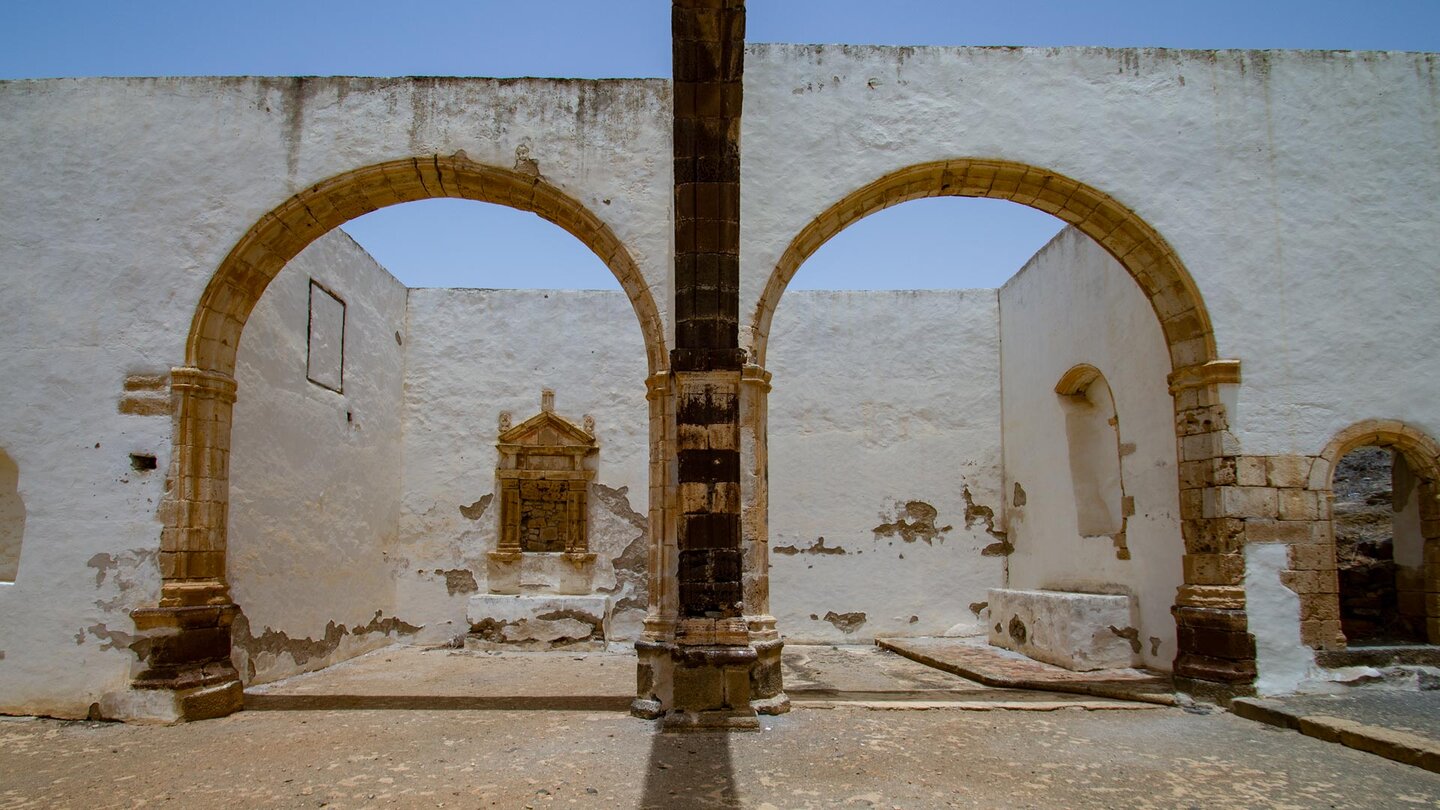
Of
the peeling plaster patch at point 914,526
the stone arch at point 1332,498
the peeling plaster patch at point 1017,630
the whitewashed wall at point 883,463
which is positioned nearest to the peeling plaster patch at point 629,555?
the whitewashed wall at point 883,463

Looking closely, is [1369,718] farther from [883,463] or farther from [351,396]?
[351,396]

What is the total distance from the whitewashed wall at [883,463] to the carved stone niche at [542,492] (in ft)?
6.23

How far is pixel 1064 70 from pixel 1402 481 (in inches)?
141

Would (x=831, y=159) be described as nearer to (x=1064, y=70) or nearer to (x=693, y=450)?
(x=1064, y=70)

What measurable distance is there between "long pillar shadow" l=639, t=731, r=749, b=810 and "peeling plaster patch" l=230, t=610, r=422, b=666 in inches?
127

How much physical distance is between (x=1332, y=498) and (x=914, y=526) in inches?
176

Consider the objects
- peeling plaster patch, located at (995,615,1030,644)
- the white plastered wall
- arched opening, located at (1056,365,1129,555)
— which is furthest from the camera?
peeling plaster patch, located at (995,615,1030,644)

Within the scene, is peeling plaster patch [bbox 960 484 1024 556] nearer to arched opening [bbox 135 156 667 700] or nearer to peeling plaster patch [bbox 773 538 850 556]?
peeling plaster patch [bbox 773 538 850 556]

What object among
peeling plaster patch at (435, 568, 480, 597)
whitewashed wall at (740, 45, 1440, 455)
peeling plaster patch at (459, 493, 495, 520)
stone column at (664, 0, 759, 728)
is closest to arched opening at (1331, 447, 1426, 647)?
whitewashed wall at (740, 45, 1440, 455)

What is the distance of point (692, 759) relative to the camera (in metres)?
4.70

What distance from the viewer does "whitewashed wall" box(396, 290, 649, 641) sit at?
9.84 m

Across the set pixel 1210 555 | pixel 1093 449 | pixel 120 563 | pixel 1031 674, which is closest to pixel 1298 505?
pixel 1210 555

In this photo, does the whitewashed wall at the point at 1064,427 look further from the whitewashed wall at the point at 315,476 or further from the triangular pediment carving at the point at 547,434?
the whitewashed wall at the point at 315,476

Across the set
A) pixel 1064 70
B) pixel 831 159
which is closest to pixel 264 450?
pixel 831 159
